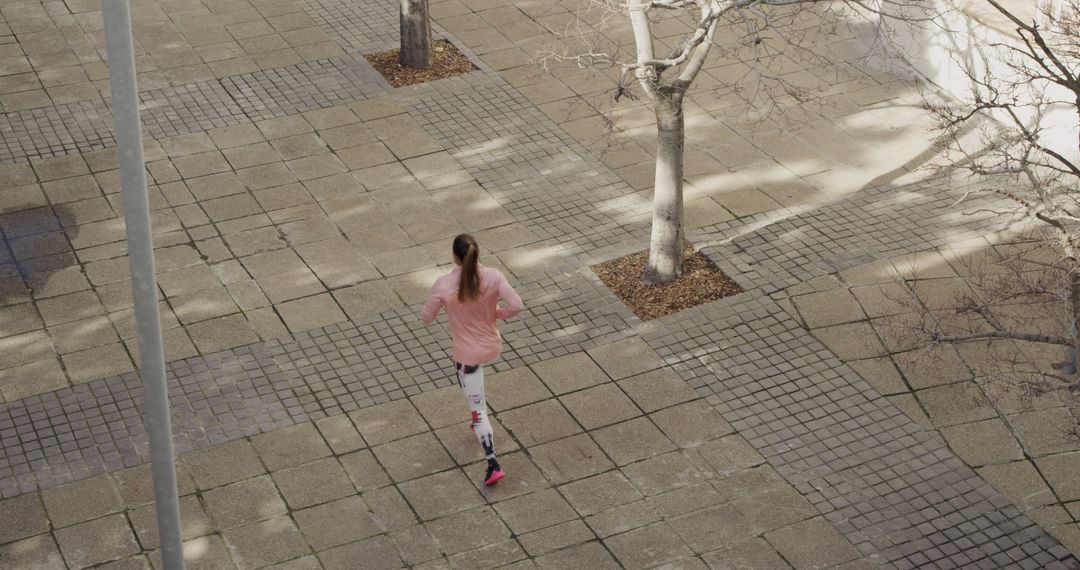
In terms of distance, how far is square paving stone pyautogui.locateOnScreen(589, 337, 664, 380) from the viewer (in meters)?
9.88

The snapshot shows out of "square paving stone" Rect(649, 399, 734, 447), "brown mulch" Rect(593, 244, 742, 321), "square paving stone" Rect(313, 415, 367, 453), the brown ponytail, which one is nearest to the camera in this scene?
the brown ponytail

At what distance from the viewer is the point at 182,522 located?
332 inches

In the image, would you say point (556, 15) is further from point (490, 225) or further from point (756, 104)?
point (490, 225)

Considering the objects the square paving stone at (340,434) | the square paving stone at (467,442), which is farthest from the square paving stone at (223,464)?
the square paving stone at (467,442)

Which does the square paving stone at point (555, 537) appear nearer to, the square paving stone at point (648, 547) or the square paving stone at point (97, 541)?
the square paving stone at point (648, 547)

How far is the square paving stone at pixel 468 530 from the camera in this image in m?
8.28

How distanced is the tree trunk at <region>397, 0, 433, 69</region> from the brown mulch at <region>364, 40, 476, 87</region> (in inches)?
3.7

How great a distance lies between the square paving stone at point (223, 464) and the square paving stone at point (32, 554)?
99cm

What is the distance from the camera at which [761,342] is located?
10.2 meters

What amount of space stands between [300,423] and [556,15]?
797 cm

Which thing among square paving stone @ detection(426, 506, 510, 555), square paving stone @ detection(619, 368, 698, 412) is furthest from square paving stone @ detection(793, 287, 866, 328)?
square paving stone @ detection(426, 506, 510, 555)

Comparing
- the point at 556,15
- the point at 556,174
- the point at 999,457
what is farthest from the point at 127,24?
the point at 556,15

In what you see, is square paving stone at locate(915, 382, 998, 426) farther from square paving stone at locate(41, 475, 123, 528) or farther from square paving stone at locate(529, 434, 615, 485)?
square paving stone at locate(41, 475, 123, 528)

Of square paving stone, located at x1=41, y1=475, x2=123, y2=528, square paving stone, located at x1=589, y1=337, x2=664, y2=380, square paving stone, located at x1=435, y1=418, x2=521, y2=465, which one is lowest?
square paving stone, located at x1=41, y1=475, x2=123, y2=528
